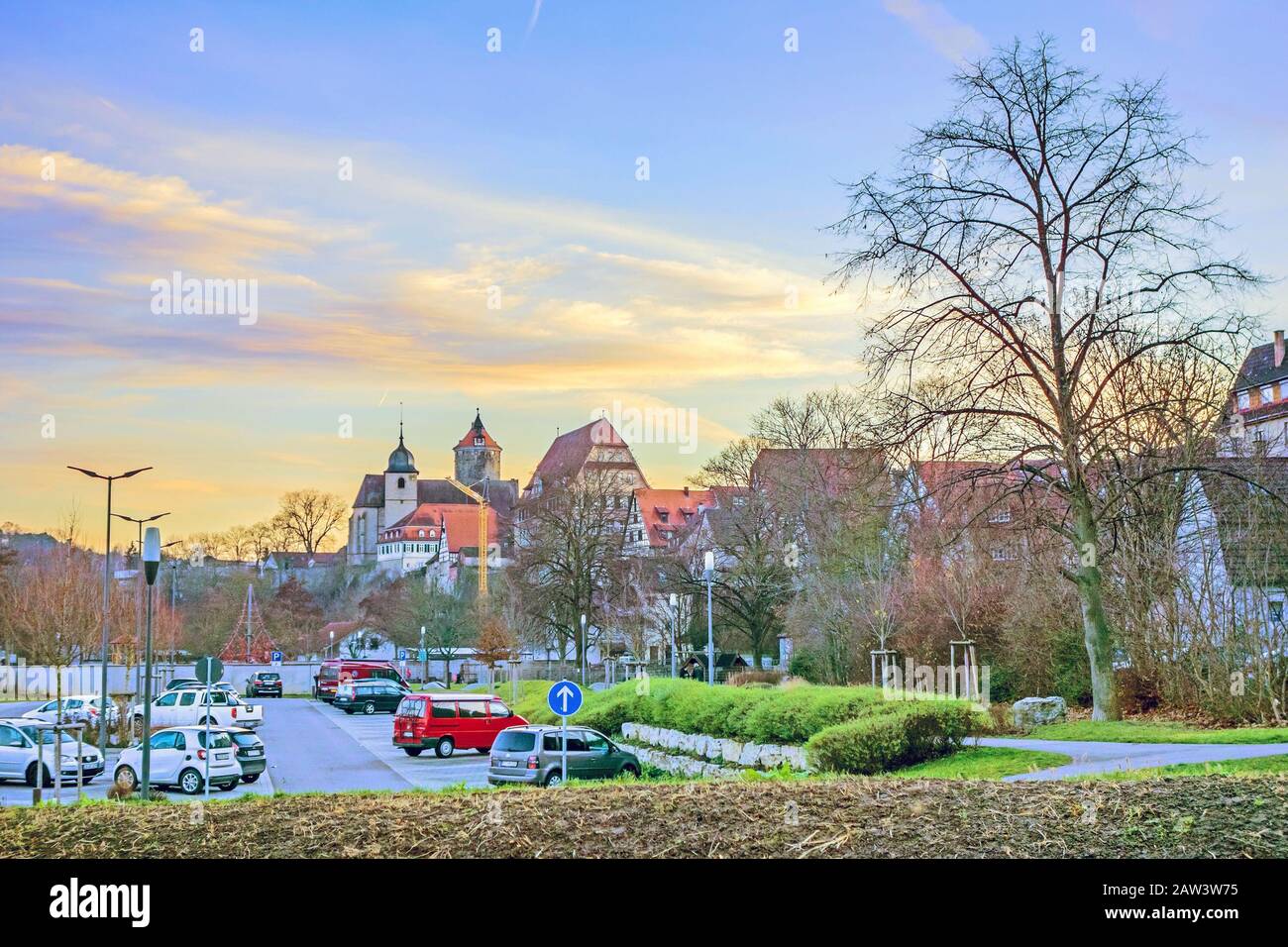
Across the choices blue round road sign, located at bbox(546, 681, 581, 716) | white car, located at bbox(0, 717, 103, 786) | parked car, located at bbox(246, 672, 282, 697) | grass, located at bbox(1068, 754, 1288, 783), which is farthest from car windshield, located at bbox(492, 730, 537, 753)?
parked car, located at bbox(246, 672, 282, 697)

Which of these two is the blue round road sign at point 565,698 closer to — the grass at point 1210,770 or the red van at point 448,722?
the grass at point 1210,770

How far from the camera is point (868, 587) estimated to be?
39562 mm

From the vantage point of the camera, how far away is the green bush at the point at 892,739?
61.9 feet

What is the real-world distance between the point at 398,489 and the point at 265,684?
115823 mm

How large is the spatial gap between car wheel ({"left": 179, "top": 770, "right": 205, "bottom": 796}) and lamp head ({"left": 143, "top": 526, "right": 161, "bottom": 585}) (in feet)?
22.6

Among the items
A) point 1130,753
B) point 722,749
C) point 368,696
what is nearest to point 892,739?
point 1130,753

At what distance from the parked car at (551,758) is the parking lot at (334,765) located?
3.33 feet

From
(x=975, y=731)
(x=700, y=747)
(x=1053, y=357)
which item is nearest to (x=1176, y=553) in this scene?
(x=1053, y=357)

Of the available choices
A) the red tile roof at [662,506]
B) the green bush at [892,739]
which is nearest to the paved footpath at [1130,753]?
the green bush at [892,739]

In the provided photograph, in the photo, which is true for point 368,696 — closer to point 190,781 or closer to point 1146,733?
point 190,781

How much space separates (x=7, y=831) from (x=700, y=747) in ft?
59.2

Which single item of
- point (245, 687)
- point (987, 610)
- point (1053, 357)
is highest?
point (1053, 357)
